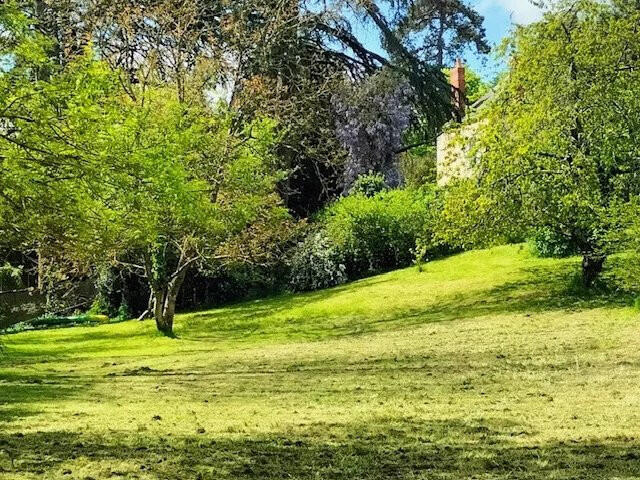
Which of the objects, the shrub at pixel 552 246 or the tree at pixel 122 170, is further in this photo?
the shrub at pixel 552 246

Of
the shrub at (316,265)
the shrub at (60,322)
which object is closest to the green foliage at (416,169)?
the shrub at (316,265)

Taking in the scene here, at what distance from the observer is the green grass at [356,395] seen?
5383 millimetres

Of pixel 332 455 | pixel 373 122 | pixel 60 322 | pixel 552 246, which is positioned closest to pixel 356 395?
pixel 332 455

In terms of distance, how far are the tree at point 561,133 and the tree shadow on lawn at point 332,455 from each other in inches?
385

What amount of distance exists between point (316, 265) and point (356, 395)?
1783 centimetres

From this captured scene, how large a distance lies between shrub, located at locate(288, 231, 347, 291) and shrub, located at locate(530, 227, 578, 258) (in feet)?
21.9

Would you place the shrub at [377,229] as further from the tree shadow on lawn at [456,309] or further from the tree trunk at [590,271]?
the tree trunk at [590,271]

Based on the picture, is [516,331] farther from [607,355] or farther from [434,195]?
[434,195]

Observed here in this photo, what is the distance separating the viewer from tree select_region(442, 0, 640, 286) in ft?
50.6

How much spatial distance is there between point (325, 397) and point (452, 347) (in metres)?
5.66

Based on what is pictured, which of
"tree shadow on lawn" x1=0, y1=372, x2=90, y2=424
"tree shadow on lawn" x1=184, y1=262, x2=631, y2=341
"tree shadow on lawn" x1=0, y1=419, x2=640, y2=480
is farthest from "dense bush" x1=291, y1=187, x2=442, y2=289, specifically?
"tree shadow on lawn" x1=0, y1=419, x2=640, y2=480

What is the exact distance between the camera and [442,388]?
30.7 feet

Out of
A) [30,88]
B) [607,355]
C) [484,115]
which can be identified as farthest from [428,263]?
[30,88]

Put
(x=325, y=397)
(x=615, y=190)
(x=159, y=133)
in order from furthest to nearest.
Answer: (x=159, y=133)
(x=615, y=190)
(x=325, y=397)
